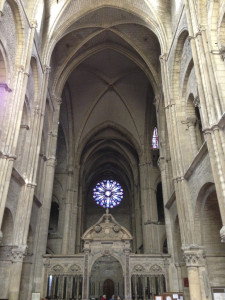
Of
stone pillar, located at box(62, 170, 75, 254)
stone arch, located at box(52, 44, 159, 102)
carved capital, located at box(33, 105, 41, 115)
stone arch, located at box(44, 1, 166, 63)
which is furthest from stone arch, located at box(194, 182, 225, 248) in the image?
stone pillar, located at box(62, 170, 75, 254)

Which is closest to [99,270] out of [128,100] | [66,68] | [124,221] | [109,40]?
[124,221]

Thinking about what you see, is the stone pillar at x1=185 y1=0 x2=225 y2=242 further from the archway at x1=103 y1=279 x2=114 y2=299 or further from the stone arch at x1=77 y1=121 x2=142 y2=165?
the archway at x1=103 y1=279 x2=114 y2=299

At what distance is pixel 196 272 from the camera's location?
10375 mm

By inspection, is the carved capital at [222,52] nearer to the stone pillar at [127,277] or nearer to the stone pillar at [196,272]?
the stone pillar at [196,272]

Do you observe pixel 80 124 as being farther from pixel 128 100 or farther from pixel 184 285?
pixel 184 285

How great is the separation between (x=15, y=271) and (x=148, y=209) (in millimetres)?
13753

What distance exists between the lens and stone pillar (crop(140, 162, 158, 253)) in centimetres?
2136

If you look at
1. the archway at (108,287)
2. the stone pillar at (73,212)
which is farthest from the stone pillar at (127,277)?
the archway at (108,287)

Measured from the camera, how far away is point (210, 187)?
10.2 metres

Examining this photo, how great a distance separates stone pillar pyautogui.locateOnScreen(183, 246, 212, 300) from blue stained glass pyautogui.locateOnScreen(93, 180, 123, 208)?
2206cm

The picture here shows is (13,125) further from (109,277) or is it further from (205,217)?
(109,277)

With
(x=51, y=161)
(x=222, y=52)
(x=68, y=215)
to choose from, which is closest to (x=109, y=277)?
(x=68, y=215)

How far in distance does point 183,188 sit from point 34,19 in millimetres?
10181

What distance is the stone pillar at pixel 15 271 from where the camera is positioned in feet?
33.9
